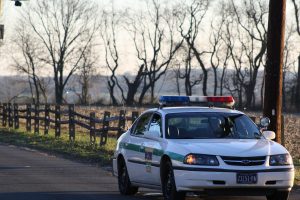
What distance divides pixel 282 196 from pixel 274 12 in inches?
191

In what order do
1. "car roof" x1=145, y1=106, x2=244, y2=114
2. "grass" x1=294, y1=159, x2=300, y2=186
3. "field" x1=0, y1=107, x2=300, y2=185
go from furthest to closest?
"field" x1=0, y1=107, x2=300, y2=185 → "grass" x1=294, y1=159, x2=300, y2=186 → "car roof" x1=145, y1=106, x2=244, y2=114

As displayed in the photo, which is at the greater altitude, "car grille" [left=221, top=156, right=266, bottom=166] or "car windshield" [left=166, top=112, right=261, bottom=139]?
"car windshield" [left=166, top=112, right=261, bottom=139]

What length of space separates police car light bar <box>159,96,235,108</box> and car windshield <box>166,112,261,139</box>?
795 millimetres

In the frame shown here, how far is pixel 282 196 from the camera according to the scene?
1138 cm

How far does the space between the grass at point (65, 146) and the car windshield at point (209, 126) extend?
760 cm

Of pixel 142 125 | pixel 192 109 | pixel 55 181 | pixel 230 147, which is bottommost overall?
pixel 55 181

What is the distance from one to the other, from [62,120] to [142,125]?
21933 mm

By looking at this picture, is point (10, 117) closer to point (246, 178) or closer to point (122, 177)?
point (122, 177)

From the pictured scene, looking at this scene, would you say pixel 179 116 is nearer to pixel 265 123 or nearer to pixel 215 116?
pixel 215 116

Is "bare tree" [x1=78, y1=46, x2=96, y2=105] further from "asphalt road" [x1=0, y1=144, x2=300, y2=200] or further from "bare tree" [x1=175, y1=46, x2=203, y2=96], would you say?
"asphalt road" [x1=0, y1=144, x2=300, y2=200]

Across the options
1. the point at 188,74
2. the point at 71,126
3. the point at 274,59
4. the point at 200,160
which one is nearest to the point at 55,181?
the point at 274,59

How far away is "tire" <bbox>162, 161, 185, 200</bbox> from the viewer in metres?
11.2

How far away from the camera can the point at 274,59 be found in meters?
15.3

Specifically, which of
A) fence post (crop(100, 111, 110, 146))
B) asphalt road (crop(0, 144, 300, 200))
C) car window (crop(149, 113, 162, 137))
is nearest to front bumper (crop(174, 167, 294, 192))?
car window (crop(149, 113, 162, 137))
